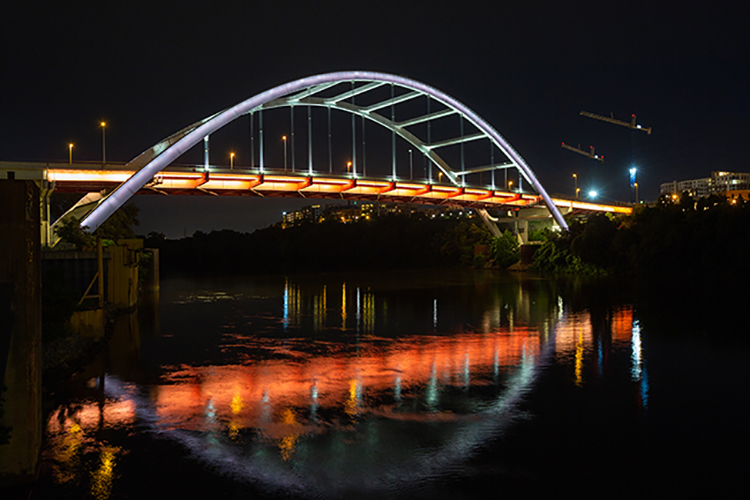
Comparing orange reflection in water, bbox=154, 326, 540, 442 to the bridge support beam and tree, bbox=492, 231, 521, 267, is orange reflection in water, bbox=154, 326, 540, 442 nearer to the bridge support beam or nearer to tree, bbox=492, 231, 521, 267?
the bridge support beam

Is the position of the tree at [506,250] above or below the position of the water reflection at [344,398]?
above

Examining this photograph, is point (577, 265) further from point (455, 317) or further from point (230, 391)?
point (230, 391)

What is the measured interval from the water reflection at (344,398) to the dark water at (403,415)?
3 cm

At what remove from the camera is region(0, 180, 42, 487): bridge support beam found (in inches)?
219

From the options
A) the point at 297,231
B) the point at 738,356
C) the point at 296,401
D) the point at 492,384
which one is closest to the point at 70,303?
the point at 296,401

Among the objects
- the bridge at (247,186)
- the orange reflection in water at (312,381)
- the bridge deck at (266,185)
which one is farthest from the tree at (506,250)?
the orange reflection in water at (312,381)

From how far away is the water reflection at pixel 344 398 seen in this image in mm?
6453

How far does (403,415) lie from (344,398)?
4.13 ft

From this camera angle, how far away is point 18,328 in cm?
560

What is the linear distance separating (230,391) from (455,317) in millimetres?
10462

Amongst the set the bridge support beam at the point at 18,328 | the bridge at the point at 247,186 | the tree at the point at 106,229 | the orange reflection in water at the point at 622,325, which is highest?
the bridge at the point at 247,186

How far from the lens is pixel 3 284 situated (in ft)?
18.2

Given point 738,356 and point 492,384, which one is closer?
point 492,384

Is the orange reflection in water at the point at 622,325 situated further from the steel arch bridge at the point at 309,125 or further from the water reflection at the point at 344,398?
the steel arch bridge at the point at 309,125
